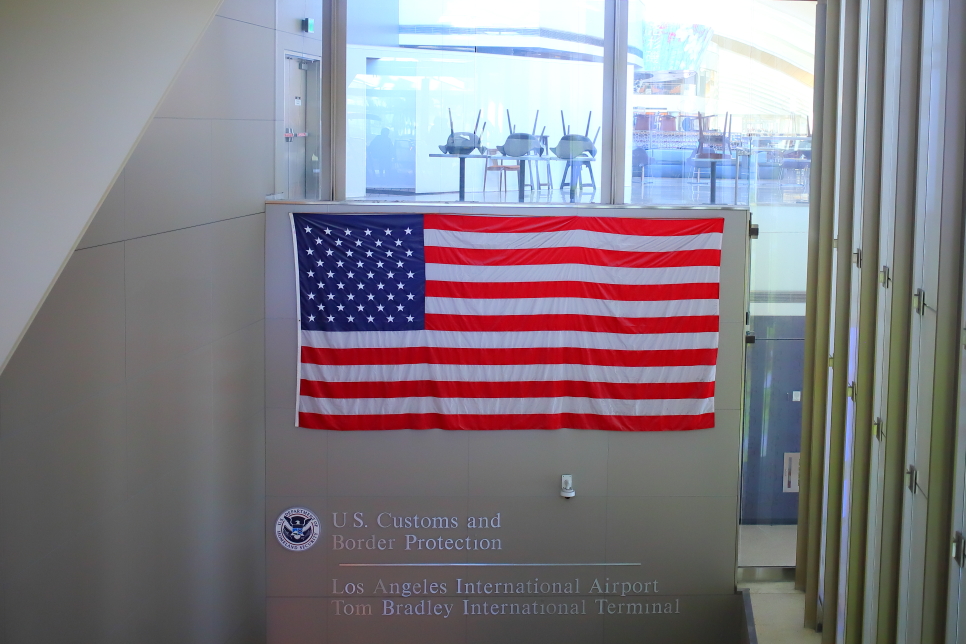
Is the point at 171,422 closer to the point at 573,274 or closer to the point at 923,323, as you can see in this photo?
the point at 573,274

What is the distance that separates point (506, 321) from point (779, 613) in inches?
105

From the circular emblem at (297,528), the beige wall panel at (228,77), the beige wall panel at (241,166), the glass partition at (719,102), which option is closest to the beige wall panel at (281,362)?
the circular emblem at (297,528)

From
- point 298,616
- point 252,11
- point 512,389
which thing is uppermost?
point 252,11


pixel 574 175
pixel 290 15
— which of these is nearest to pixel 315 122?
pixel 290 15

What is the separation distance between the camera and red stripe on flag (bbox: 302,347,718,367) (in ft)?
19.7

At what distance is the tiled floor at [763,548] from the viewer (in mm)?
6262

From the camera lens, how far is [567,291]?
19.6ft

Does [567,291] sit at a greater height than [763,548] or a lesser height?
greater

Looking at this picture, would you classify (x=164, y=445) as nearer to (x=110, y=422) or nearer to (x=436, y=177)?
(x=110, y=422)

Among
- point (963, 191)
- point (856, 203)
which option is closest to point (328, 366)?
point (856, 203)

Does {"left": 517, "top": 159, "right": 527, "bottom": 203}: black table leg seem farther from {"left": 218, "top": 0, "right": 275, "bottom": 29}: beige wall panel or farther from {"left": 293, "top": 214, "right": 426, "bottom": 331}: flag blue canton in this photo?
{"left": 218, "top": 0, "right": 275, "bottom": 29}: beige wall panel

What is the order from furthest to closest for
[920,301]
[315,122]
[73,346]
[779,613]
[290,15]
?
1. [315,122]
2. [779,613]
3. [290,15]
4. [920,301]
5. [73,346]

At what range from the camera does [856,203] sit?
16.5 ft

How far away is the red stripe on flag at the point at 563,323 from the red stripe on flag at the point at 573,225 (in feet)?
1.90
